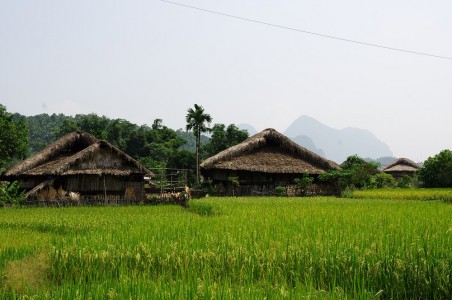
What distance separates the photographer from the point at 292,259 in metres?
4.55

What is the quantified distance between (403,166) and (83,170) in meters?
33.1

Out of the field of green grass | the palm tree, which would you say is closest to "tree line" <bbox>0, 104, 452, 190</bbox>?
the palm tree

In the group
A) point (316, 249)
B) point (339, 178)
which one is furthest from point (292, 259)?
point (339, 178)

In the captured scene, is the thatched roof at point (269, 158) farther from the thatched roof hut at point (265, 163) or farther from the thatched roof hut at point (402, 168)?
the thatched roof hut at point (402, 168)

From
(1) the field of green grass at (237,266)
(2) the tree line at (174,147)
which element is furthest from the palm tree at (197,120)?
(1) the field of green grass at (237,266)

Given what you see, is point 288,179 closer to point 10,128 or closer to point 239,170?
point 239,170

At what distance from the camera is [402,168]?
41.4 metres

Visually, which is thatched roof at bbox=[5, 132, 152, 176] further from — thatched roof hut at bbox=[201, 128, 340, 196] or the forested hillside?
the forested hillside

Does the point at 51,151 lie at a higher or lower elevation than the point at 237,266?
higher

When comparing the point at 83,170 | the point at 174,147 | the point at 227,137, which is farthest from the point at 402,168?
the point at 83,170

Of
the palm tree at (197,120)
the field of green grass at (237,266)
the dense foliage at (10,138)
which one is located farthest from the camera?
the palm tree at (197,120)

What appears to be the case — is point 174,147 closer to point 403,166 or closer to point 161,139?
point 161,139

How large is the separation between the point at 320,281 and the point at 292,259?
42cm

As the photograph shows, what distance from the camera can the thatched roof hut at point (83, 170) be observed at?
21.5 m
